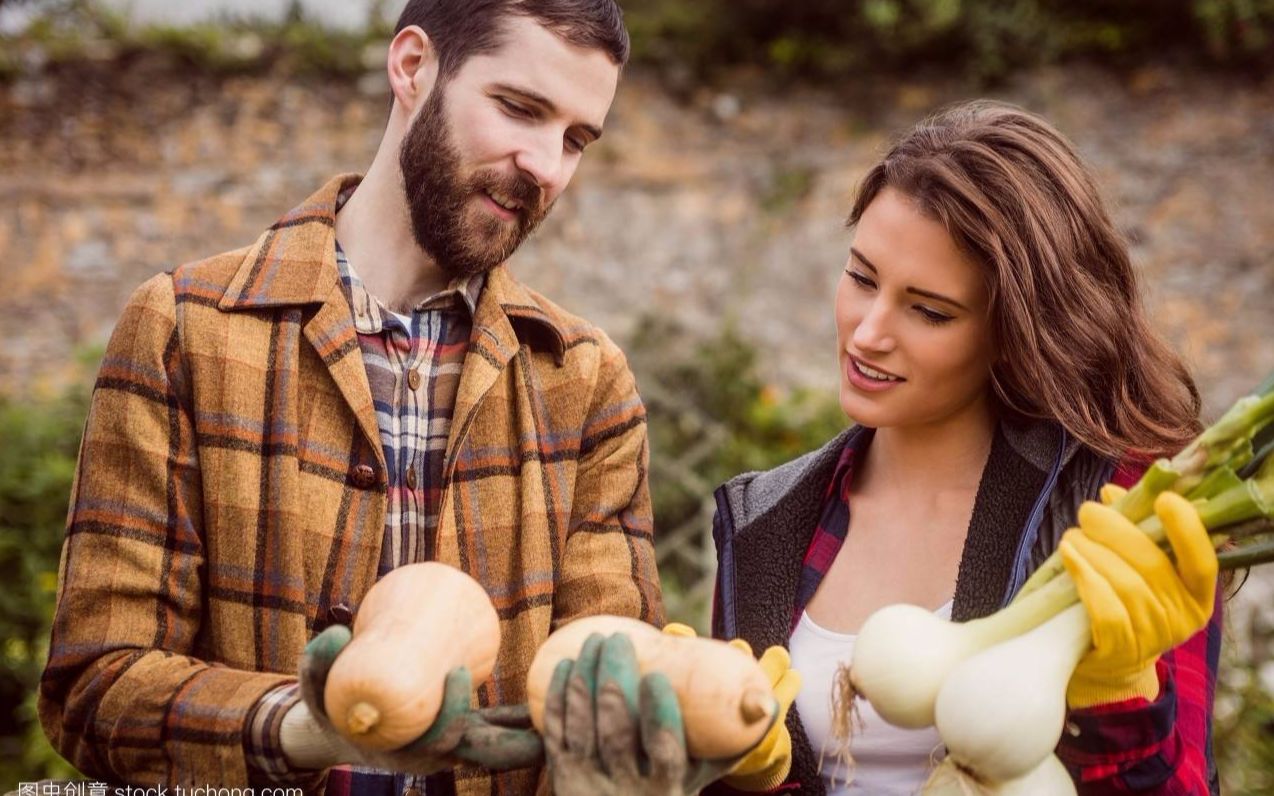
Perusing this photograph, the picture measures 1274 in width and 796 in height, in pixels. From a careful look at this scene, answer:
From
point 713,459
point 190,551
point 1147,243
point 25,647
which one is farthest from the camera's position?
point 1147,243

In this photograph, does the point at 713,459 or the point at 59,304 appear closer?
the point at 713,459

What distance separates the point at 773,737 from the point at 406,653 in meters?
0.60

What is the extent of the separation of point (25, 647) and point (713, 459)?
3.54 m

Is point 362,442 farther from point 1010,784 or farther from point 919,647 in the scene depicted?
point 1010,784

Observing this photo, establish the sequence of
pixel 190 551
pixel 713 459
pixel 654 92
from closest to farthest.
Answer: pixel 190 551, pixel 713 459, pixel 654 92

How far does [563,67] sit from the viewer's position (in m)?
1.97

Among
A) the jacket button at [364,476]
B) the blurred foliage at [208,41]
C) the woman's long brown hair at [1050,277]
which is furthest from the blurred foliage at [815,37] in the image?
→ the jacket button at [364,476]

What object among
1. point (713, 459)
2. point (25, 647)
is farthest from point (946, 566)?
point (25, 647)

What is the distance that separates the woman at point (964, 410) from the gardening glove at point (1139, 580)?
35 centimetres

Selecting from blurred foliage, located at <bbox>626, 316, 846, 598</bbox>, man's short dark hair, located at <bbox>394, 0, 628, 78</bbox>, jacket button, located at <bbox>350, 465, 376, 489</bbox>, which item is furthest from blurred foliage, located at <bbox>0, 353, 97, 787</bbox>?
man's short dark hair, located at <bbox>394, 0, 628, 78</bbox>

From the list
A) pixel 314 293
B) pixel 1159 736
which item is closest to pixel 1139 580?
pixel 1159 736

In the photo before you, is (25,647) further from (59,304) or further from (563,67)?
(563,67)

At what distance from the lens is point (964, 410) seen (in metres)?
2.06

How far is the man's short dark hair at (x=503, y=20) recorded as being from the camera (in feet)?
6.52
